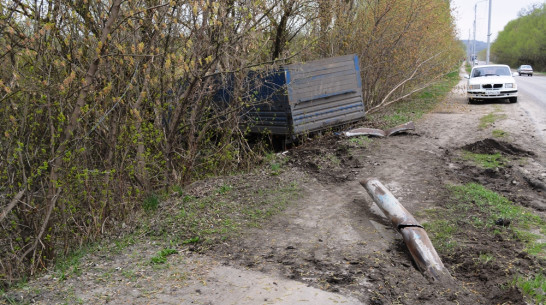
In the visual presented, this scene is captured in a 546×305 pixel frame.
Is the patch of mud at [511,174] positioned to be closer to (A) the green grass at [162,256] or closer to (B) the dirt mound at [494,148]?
(B) the dirt mound at [494,148]

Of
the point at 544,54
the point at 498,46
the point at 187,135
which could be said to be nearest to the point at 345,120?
the point at 187,135

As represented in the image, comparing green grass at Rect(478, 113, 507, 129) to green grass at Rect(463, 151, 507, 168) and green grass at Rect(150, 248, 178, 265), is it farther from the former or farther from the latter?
green grass at Rect(150, 248, 178, 265)

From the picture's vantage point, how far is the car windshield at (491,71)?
17.9 metres

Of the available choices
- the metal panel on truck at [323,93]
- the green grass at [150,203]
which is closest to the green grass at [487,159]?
the metal panel on truck at [323,93]

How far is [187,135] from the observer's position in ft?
26.8

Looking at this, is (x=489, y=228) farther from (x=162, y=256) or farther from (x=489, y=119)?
(x=489, y=119)

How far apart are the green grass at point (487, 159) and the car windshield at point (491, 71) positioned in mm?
10761

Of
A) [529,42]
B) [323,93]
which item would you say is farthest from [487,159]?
[529,42]

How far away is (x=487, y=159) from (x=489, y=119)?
4.81 m

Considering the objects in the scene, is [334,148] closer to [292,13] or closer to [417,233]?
[292,13]

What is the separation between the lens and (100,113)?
20.0 ft

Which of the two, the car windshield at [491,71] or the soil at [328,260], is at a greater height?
the car windshield at [491,71]

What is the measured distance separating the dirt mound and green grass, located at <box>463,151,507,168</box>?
0.76 ft

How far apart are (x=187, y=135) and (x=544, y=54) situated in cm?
7194
